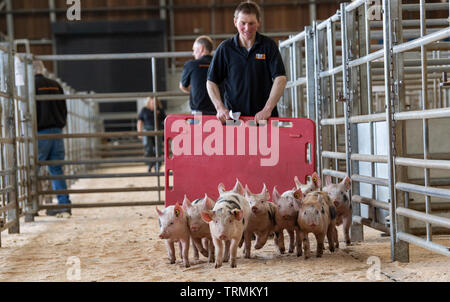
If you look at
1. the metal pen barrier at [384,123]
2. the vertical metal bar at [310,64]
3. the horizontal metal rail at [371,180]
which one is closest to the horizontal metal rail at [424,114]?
the metal pen barrier at [384,123]

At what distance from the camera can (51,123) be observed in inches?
282

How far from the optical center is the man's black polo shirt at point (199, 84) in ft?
19.7

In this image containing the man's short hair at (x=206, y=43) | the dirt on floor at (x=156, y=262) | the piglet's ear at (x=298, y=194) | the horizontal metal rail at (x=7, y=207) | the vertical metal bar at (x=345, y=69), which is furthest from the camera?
the man's short hair at (x=206, y=43)

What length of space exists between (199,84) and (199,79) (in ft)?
0.16

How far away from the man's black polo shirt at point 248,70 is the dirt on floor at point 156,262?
114cm

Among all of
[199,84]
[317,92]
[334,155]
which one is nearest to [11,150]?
[199,84]

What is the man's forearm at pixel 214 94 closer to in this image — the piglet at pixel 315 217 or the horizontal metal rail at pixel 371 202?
the piglet at pixel 315 217

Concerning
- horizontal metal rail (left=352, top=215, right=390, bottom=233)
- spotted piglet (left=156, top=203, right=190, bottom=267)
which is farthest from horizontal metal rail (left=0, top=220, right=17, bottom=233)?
horizontal metal rail (left=352, top=215, right=390, bottom=233)

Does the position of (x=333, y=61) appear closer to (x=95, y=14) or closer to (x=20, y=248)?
(x=20, y=248)

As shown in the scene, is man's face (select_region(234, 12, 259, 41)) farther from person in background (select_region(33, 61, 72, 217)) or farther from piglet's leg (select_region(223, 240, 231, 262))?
person in background (select_region(33, 61, 72, 217))

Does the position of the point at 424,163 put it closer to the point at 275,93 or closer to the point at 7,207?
the point at 275,93

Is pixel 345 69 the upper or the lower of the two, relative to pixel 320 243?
upper
